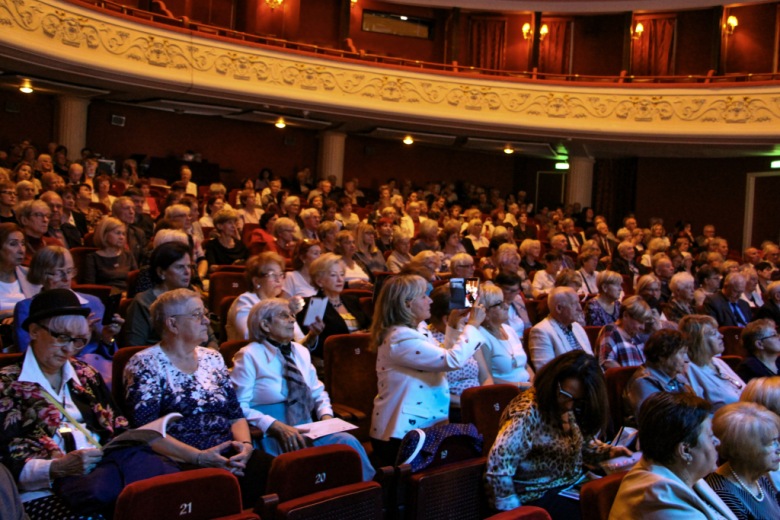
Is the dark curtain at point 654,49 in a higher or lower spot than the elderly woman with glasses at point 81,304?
higher

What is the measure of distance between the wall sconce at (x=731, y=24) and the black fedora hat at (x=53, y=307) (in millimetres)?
10150

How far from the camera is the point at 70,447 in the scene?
171cm

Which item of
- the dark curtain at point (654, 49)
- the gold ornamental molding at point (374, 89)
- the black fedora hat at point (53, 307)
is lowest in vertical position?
the black fedora hat at point (53, 307)

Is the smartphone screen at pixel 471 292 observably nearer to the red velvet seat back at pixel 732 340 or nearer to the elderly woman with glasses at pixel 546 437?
the elderly woman with glasses at pixel 546 437

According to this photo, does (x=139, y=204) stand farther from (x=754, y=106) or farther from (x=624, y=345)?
(x=754, y=106)

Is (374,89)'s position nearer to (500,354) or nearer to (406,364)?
Answer: (500,354)

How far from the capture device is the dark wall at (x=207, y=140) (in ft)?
29.4

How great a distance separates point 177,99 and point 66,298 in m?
7.13

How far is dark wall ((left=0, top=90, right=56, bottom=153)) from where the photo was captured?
27.1ft

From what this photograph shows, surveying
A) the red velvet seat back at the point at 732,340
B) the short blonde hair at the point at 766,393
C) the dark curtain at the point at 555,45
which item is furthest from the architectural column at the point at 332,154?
the short blonde hair at the point at 766,393

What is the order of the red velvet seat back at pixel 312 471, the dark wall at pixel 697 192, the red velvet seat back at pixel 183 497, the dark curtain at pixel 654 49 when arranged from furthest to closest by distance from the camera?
the dark wall at pixel 697 192, the dark curtain at pixel 654 49, the red velvet seat back at pixel 312 471, the red velvet seat back at pixel 183 497

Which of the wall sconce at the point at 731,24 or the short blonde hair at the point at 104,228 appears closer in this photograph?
the short blonde hair at the point at 104,228

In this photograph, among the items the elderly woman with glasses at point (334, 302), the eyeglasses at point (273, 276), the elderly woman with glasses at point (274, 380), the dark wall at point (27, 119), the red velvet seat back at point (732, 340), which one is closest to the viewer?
the elderly woman with glasses at point (274, 380)

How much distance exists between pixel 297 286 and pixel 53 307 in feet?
5.68
